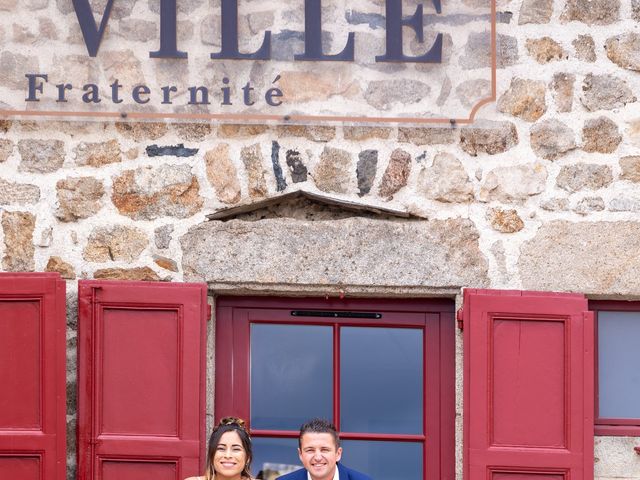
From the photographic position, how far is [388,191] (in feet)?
19.2

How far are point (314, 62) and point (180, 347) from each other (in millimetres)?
1400

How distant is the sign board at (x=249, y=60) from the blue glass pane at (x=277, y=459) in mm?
1447

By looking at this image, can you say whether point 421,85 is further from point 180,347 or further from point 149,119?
point 180,347

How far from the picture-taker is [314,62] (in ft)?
19.4

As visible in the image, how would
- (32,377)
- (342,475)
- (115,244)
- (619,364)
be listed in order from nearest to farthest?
(342,475) < (32,377) < (115,244) < (619,364)

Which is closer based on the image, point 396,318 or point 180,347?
point 180,347

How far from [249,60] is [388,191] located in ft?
2.79

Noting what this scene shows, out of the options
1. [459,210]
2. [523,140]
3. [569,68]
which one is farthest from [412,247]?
[569,68]

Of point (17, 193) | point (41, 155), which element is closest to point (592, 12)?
point (41, 155)

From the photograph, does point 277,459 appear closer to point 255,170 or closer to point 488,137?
point 255,170

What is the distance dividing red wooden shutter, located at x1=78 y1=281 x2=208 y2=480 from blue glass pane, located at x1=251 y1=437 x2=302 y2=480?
15.7 inches

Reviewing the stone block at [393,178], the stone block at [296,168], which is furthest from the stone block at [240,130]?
the stone block at [393,178]

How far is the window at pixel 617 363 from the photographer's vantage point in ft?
19.4

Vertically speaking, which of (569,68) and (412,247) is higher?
(569,68)
